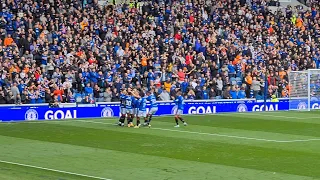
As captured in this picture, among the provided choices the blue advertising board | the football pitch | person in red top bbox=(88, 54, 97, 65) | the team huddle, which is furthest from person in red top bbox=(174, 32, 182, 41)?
the team huddle

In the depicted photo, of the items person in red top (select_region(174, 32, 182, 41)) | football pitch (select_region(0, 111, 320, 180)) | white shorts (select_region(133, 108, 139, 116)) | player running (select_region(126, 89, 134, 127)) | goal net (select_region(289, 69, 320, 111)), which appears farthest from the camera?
person in red top (select_region(174, 32, 182, 41))

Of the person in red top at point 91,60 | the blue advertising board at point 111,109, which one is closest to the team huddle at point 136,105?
the blue advertising board at point 111,109

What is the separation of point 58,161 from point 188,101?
61.9 ft

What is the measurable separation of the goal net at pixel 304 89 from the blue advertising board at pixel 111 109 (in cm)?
7

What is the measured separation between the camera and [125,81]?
39688mm

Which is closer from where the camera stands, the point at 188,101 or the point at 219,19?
the point at 188,101

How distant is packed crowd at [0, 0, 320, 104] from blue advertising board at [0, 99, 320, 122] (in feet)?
1.83

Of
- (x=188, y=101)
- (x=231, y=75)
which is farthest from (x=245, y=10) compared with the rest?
(x=188, y=101)

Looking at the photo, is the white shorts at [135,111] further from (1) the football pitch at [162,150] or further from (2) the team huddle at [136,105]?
(1) the football pitch at [162,150]

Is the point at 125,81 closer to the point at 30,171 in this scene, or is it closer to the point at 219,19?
the point at 219,19

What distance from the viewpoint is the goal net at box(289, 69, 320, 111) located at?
43750 mm

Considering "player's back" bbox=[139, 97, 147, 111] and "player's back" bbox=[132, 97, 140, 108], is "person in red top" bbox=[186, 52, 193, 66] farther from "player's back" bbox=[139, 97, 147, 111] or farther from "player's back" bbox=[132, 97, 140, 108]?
"player's back" bbox=[139, 97, 147, 111]

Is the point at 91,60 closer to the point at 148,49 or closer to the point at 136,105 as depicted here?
the point at 148,49

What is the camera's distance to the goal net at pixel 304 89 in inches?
1722
